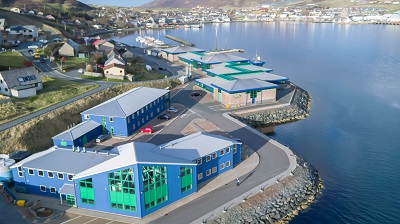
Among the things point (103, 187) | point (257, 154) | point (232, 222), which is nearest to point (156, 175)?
point (103, 187)

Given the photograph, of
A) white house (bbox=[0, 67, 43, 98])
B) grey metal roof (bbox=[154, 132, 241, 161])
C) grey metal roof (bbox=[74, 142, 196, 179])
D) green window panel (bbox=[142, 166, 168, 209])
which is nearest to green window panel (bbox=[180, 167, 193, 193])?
grey metal roof (bbox=[74, 142, 196, 179])

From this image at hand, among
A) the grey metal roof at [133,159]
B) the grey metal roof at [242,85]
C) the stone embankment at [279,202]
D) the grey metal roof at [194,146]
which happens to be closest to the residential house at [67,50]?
the grey metal roof at [242,85]

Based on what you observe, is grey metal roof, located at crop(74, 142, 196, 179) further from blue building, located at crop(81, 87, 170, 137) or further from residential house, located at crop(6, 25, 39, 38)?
residential house, located at crop(6, 25, 39, 38)

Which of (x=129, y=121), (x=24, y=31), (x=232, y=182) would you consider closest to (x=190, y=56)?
(x=129, y=121)

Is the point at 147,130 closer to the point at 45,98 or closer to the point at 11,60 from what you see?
the point at 45,98

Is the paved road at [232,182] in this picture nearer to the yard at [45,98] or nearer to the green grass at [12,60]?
the yard at [45,98]

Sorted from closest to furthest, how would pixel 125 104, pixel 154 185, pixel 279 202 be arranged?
pixel 154 185 < pixel 279 202 < pixel 125 104

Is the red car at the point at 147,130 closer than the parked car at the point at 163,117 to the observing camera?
Yes
